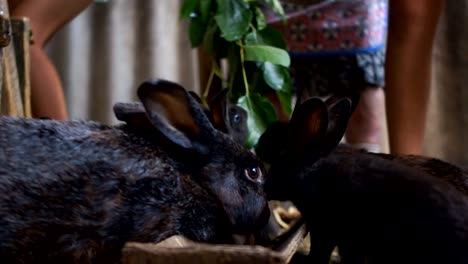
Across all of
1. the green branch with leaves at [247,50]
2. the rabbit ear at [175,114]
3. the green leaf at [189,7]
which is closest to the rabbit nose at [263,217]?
the rabbit ear at [175,114]

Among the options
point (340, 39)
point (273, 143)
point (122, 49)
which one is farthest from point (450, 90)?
point (273, 143)

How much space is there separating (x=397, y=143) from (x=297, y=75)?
1.60 ft

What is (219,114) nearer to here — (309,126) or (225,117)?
(225,117)

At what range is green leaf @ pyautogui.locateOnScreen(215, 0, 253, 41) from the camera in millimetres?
1284

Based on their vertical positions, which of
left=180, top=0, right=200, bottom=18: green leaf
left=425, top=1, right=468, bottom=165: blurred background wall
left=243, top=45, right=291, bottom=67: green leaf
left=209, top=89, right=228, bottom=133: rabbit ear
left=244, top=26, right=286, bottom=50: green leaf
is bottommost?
left=425, top=1, right=468, bottom=165: blurred background wall

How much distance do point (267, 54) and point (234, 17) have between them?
0.12 metres

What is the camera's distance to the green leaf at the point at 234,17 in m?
1.28

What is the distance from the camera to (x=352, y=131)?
5.62 feet

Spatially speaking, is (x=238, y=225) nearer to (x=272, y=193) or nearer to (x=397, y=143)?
(x=272, y=193)

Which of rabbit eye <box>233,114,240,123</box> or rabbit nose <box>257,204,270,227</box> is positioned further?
rabbit eye <box>233,114,240,123</box>

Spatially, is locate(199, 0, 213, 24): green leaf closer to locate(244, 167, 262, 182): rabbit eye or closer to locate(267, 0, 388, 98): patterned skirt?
locate(267, 0, 388, 98): patterned skirt

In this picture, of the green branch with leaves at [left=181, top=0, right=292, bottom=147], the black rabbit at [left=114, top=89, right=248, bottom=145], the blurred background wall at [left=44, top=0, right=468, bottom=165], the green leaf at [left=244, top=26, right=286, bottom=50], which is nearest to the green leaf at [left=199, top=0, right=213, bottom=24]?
the green branch with leaves at [left=181, top=0, right=292, bottom=147]

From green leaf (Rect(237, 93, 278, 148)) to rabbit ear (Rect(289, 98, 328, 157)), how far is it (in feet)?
1.16

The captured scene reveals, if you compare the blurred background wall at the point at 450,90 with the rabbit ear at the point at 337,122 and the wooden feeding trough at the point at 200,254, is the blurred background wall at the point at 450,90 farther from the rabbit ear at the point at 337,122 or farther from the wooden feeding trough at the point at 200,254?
the wooden feeding trough at the point at 200,254
